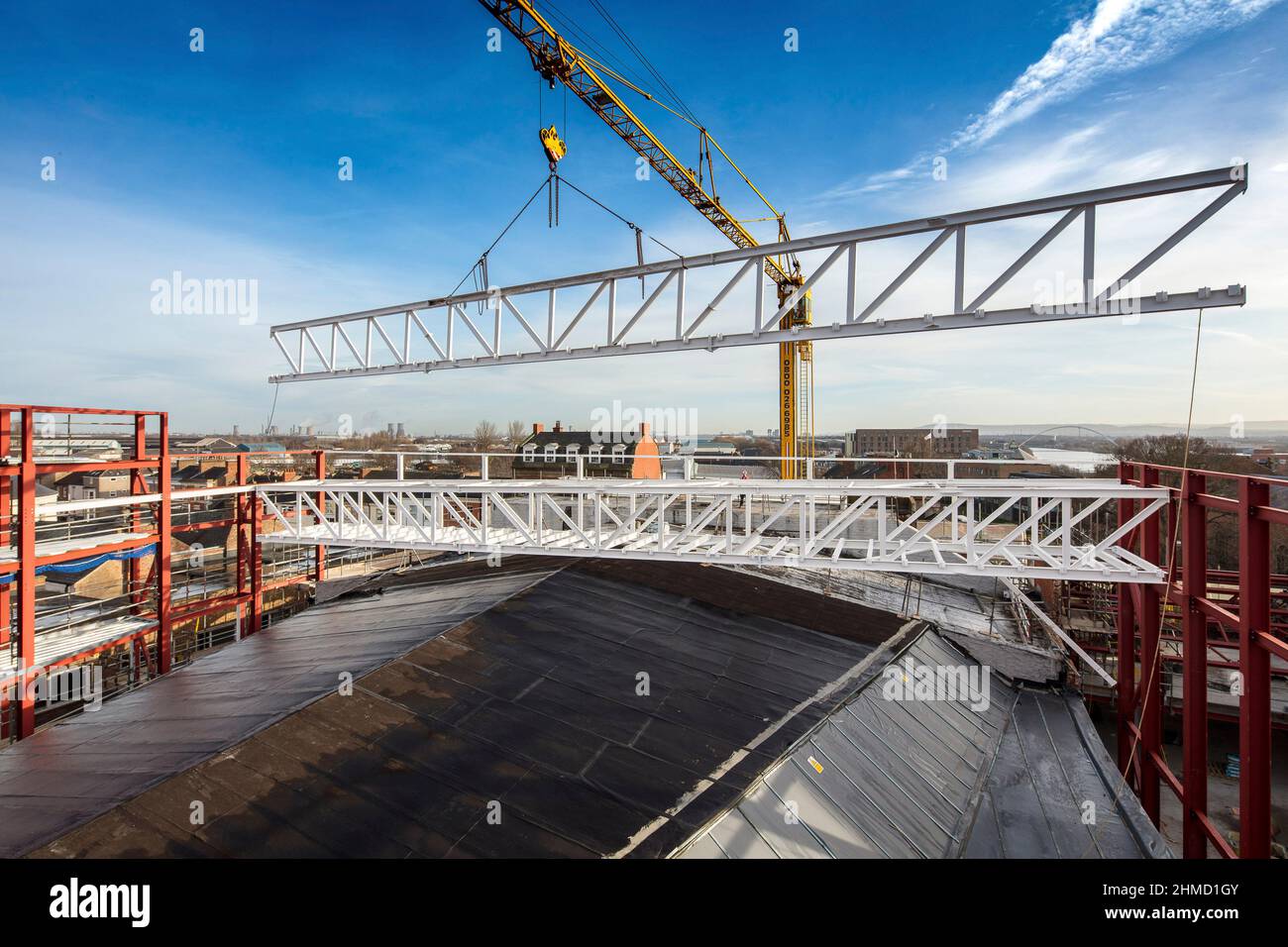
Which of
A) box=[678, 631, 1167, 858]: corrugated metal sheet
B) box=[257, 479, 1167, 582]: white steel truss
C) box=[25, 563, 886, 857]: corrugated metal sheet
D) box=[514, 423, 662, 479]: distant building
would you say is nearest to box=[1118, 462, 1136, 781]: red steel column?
box=[678, 631, 1167, 858]: corrugated metal sheet

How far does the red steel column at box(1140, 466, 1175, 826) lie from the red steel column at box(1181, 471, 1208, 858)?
0.80 metres

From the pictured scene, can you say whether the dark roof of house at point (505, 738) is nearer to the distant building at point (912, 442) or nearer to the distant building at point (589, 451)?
the distant building at point (589, 451)

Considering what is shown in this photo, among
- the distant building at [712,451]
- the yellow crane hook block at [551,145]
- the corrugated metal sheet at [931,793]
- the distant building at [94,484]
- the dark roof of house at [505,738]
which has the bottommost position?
the corrugated metal sheet at [931,793]

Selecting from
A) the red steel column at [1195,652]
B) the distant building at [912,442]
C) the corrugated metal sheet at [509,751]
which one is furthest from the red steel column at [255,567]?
the distant building at [912,442]

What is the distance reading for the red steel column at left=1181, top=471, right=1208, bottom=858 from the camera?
7.94 metres

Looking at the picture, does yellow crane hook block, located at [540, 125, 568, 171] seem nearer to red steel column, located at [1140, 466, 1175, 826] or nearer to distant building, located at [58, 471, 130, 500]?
red steel column, located at [1140, 466, 1175, 826]

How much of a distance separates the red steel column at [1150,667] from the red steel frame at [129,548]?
17.5 metres

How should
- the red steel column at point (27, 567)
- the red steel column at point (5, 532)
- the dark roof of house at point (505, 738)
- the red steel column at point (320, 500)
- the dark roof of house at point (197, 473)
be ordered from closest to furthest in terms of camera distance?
the dark roof of house at point (505, 738) < the red steel column at point (27, 567) < the red steel column at point (5, 532) < the red steel column at point (320, 500) < the dark roof of house at point (197, 473)

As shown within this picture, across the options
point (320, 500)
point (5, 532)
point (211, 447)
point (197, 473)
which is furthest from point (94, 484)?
point (320, 500)

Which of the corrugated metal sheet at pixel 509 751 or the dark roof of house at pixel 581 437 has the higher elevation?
the dark roof of house at pixel 581 437

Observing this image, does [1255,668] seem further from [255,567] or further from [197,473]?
[197,473]

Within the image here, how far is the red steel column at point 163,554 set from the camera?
531 inches

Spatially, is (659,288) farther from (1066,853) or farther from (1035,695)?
(1035,695)

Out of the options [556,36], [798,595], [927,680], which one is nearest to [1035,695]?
Answer: [927,680]
